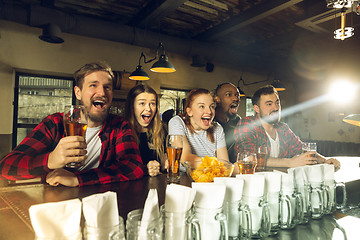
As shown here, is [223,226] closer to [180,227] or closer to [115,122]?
[180,227]

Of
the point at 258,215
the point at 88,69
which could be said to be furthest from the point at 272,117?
the point at 258,215

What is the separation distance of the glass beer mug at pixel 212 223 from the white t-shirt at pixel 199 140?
5.40 feet

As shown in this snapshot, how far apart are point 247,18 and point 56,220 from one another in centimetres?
473

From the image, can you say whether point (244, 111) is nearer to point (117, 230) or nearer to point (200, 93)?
point (200, 93)


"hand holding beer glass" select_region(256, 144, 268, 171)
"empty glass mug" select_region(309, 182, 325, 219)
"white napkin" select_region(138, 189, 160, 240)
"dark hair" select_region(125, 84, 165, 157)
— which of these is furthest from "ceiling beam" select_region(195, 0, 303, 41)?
"white napkin" select_region(138, 189, 160, 240)

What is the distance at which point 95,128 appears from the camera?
1848mm

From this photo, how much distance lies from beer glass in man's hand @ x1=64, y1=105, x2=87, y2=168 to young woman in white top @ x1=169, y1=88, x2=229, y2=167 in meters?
1.17

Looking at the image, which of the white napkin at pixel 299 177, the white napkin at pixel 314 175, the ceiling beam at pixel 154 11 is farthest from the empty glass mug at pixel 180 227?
the ceiling beam at pixel 154 11

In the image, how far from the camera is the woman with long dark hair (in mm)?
2236

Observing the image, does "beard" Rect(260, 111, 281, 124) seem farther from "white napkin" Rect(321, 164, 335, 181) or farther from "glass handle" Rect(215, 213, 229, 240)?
"glass handle" Rect(215, 213, 229, 240)

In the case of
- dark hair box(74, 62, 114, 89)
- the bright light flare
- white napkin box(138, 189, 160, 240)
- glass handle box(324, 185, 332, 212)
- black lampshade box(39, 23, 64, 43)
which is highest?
black lampshade box(39, 23, 64, 43)

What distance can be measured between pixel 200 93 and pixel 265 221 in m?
1.61

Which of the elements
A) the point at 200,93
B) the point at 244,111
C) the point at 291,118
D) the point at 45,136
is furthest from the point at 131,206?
the point at 291,118

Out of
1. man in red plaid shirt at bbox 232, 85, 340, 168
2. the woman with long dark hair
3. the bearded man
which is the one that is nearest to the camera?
the woman with long dark hair
